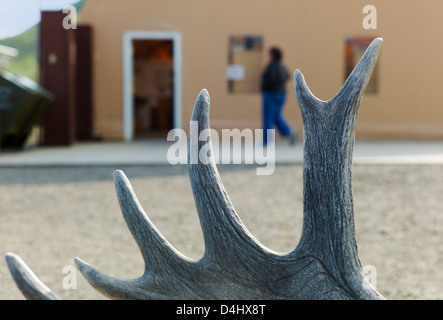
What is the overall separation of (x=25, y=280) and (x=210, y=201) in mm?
401

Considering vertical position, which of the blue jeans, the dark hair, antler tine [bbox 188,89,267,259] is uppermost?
the dark hair

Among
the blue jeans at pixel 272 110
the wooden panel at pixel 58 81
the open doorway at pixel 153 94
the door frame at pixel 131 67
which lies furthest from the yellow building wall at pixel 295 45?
the open doorway at pixel 153 94

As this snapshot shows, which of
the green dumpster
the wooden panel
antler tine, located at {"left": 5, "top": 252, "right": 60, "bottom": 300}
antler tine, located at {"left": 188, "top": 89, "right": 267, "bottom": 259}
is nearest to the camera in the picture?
antler tine, located at {"left": 5, "top": 252, "right": 60, "bottom": 300}

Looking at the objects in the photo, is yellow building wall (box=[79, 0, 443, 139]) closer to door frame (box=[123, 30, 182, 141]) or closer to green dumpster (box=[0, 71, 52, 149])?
door frame (box=[123, 30, 182, 141])

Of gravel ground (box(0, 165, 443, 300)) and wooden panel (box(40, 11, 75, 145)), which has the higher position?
wooden panel (box(40, 11, 75, 145))

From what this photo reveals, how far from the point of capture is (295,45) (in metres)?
15.5

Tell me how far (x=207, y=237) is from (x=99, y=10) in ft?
48.6

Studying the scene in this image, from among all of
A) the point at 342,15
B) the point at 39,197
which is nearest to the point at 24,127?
the point at 39,197

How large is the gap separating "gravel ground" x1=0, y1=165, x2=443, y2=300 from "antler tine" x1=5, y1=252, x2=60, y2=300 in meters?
2.90

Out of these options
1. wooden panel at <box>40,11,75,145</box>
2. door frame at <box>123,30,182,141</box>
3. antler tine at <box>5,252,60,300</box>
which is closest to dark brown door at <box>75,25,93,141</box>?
door frame at <box>123,30,182,141</box>

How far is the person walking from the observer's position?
485 inches

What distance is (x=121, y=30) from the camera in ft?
→ 51.4

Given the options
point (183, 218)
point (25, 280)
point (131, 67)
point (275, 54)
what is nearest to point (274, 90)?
point (275, 54)
